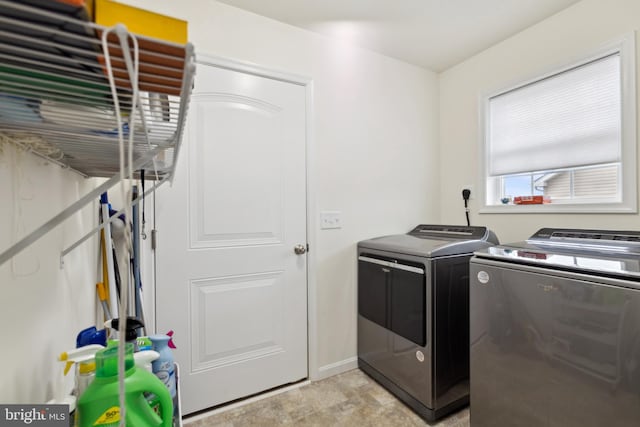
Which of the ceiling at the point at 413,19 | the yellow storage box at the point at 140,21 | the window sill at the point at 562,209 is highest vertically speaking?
the ceiling at the point at 413,19

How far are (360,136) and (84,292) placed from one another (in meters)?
1.91

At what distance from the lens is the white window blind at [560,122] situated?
1.72 m

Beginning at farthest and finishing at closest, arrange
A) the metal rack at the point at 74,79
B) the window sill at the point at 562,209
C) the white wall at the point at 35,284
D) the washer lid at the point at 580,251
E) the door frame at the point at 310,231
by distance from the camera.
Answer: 1. the door frame at the point at 310,231
2. the window sill at the point at 562,209
3. the washer lid at the point at 580,251
4. the white wall at the point at 35,284
5. the metal rack at the point at 74,79

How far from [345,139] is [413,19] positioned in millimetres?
887

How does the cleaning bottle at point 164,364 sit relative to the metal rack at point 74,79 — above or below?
below

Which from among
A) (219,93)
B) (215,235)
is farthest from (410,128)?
(215,235)

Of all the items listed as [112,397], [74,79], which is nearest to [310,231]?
[112,397]

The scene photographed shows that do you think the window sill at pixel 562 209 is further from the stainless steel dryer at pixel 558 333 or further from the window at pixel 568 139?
the stainless steel dryer at pixel 558 333

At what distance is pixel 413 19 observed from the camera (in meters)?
1.96

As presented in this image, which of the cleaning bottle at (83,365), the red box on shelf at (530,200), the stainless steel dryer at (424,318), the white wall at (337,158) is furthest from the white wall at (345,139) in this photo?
the cleaning bottle at (83,365)

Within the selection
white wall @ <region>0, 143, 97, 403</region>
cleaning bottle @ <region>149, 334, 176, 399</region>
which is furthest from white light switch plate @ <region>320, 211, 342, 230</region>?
white wall @ <region>0, 143, 97, 403</region>

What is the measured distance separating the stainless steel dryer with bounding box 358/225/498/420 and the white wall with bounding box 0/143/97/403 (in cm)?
161

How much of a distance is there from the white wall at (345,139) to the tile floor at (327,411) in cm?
22

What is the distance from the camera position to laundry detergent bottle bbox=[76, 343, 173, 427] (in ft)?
2.02
